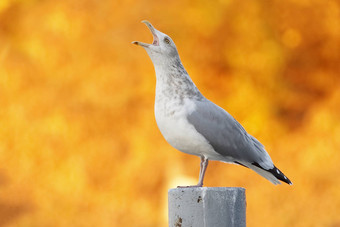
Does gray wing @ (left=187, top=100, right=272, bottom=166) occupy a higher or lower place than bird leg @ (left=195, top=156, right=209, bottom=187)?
higher

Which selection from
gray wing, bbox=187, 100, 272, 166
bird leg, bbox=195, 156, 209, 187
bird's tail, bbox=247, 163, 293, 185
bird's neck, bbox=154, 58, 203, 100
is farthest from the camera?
bird's tail, bbox=247, 163, 293, 185

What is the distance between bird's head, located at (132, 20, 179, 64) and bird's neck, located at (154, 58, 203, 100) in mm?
97

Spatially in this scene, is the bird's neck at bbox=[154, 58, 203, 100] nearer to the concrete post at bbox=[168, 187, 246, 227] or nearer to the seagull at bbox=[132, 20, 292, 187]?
the seagull at bbox=[132, 20, 292, 187]

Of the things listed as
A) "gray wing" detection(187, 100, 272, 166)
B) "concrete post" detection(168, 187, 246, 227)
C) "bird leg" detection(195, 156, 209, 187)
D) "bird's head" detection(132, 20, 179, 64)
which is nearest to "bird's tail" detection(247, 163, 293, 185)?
"gray wing" detection(187, 100, 272, 166)

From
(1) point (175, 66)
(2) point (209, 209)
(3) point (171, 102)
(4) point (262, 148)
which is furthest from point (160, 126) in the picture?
(4) point (262, 148)

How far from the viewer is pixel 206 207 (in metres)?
7.49

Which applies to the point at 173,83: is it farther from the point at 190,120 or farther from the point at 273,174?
the point at 273,174

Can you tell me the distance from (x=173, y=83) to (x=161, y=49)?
0.70 metres

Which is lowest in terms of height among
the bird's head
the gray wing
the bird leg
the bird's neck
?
the bird leg

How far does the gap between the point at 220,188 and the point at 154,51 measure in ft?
9.39

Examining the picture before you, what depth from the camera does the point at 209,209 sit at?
7.49m

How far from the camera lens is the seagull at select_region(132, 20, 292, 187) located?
26.1 feet

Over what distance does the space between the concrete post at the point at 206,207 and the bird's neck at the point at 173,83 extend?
71.3 inches

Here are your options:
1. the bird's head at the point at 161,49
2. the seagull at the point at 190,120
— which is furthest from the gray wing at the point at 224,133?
the bird's head at the point at 161,49
